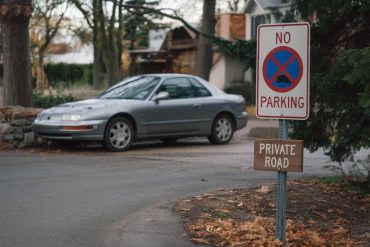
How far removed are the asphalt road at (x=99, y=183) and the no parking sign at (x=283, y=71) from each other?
197cm

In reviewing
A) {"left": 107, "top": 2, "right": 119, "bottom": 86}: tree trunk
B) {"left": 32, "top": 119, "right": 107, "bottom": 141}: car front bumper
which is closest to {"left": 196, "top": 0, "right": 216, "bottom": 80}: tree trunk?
{"left": 32, "top": 119, "right": 107, "bottom": 141}: car front bumper

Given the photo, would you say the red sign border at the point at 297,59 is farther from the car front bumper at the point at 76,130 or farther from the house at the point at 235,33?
the house at the point at 235,33

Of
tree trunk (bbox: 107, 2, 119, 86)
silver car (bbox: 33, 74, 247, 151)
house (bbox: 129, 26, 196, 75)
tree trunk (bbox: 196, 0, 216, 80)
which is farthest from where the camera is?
house (bbox: 129, 26, 196, 75)

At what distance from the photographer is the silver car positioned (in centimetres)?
1389

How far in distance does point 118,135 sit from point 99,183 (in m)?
4.01

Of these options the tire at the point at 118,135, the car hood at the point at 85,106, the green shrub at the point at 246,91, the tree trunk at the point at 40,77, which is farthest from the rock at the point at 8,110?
the tree trunk at the point at 40,77

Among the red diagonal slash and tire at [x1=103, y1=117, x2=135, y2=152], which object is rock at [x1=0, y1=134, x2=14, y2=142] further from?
the red diagonal slash

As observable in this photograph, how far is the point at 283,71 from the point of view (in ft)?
20.0

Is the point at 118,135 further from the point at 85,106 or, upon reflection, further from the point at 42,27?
the point at 42,27

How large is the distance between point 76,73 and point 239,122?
5020 cm

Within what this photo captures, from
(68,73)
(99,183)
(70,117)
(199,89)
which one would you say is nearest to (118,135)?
(70,117)

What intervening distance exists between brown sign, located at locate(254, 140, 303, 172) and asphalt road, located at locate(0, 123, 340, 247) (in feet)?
5.26

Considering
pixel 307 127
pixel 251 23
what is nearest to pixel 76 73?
pixel 251 23

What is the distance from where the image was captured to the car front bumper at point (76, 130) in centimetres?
1373
